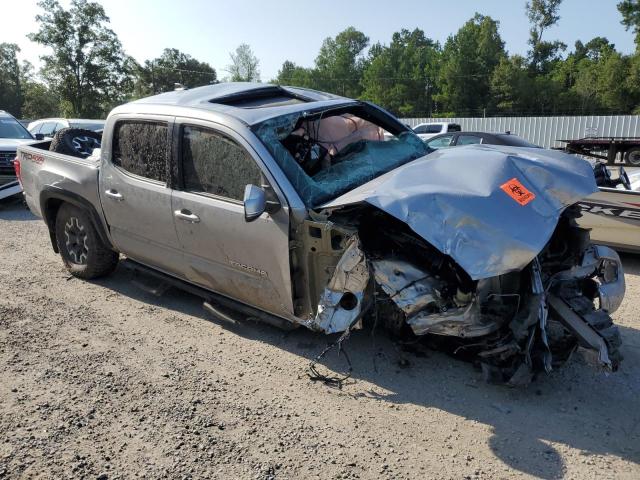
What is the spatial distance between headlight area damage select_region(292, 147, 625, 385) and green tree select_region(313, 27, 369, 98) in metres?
79.5

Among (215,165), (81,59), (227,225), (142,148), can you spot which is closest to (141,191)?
(142,148)

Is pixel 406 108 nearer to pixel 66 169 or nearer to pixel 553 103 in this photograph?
pixel 553 103

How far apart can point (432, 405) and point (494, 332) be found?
0.62 m

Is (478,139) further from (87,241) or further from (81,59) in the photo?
(81,59)

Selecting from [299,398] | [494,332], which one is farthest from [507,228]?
[299,398]

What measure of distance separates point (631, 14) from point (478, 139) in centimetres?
4727

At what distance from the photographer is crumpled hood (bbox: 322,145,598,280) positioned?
9.30 feet

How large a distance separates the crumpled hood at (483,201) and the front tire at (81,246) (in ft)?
9.70

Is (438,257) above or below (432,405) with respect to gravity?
above

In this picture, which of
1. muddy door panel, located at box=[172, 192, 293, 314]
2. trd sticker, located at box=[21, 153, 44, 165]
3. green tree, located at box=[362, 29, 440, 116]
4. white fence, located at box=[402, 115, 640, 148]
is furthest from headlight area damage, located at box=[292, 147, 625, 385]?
green tree, located at box=[362, 29, 440, 116]

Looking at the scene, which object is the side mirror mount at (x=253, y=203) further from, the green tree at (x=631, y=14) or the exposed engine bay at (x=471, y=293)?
the green tree at (x=631, y=14)

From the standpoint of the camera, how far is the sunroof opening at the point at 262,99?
4.22 metres

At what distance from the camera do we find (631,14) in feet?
153

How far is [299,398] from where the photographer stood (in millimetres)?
3346
